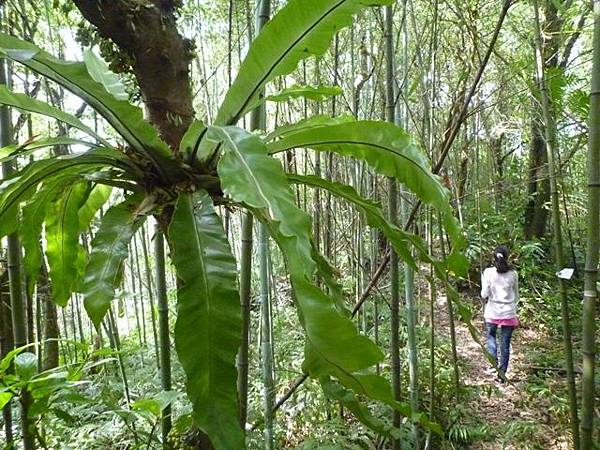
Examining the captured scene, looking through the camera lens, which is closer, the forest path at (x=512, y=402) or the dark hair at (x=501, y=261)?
the forest path at (x=512, y=402)

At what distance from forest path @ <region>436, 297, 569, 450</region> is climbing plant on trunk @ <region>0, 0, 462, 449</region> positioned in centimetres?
160

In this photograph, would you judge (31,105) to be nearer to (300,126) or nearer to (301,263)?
(300,126)

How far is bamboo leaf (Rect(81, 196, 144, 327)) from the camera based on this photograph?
2.71ft

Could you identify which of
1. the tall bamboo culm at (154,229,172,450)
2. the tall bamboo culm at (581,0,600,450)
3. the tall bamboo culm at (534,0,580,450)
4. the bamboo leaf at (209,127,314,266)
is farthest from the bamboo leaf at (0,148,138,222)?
the tall bamboo culm at (534,0,580,450)

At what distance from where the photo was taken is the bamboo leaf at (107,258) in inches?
32.5

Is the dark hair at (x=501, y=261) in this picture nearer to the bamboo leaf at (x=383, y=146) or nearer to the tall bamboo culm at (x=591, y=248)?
the tall bamboo culm at (x=591, y=248)

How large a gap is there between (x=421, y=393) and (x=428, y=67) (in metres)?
2.11

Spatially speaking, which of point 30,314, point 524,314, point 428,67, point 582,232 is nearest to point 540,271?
point 524,314

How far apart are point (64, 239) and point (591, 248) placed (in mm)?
1263

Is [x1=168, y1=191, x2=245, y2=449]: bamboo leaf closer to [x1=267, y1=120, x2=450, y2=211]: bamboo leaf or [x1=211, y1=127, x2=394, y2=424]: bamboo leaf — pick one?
[x1=211, y1=127, x2=394, y2=424]: bamboo leaf

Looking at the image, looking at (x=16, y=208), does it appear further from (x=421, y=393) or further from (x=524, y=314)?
(x=524, y=314)

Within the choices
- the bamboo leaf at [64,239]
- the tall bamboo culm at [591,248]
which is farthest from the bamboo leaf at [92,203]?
the tall bamboo culm at [591,248]

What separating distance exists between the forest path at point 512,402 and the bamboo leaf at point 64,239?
5.96 feet

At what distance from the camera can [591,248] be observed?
116cm
